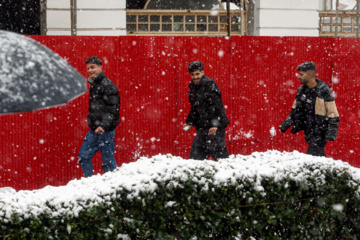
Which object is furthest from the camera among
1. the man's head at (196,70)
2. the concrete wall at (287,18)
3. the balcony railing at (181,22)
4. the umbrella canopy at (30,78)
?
the concrete wall at (287,18)

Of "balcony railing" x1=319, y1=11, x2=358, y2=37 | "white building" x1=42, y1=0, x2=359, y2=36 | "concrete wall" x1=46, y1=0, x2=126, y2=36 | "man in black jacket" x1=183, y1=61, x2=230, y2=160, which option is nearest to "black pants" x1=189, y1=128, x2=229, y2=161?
"man in black jacket" x1=183, y1=61, x2=230, y2=160

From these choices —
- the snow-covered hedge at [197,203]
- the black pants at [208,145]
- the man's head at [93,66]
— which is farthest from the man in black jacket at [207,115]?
the snow-covered hedge at [197,203]

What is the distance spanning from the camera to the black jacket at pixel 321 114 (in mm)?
5965

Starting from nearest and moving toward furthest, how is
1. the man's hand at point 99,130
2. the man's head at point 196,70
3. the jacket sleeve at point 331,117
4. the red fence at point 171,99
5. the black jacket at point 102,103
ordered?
the jacket sleeve at point 331,117 → the man's head at point 196,70 → the man's hand at point 99,130 → the black jacket at point 102,103 → the red fence at point 171,99

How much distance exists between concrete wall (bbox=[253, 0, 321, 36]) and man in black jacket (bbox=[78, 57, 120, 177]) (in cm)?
705

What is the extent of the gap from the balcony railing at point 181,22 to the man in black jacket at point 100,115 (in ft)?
18.6

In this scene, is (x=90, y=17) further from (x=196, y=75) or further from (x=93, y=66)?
(x=196, y=75)

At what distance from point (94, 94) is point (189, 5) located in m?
6.73

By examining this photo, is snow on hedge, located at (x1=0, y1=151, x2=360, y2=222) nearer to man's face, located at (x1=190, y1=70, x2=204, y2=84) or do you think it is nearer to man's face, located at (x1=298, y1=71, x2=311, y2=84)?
man's face, located at (x1=298, y1=71, x2=311, y2=84)

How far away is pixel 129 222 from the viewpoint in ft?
11.6

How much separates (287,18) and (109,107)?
777 centimetres

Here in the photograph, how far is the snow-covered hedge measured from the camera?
11.2 feet

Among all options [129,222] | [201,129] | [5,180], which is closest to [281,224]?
[129,222]

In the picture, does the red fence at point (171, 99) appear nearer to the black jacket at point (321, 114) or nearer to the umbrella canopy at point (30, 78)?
the black jacket at point (321, 114)
